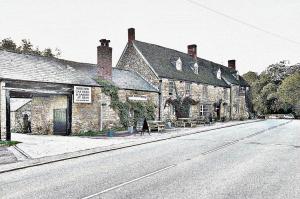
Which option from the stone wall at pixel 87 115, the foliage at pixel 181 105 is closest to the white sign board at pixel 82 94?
the stone wall at pixel 87 115

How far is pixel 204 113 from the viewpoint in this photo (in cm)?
4194

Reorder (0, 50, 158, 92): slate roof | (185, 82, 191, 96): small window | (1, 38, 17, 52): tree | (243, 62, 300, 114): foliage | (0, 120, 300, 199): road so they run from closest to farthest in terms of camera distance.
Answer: (0, 120, 300, 199): road → (0, 50, 158, 92): slate roof → (185, 82, 191, 96): small window → (1, 38, 17, 52): tree → (243, 62, 300, 114): foliage

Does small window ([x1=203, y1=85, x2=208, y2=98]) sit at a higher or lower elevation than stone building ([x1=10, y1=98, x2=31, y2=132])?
higher

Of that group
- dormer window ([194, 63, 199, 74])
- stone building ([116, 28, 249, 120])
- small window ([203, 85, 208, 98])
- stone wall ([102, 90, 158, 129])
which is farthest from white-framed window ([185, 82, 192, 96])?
stone wall ([102, 90, 158, 129])

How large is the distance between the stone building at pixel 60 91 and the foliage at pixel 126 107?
0.40 m

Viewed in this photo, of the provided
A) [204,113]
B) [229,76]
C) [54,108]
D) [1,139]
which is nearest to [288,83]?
[229,76]

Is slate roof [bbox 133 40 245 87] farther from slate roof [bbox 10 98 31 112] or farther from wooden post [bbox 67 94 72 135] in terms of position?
slate roof [bbox 10 98 31 112]

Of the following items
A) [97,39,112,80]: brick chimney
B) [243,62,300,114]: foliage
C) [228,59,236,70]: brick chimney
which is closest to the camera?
[97,39,112,80]: brick chimney

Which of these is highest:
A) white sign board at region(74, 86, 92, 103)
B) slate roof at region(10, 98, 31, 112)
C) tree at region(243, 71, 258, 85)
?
tree at region(243, 71, 258, 85)

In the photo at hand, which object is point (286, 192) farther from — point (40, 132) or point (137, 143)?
point (40, 132)

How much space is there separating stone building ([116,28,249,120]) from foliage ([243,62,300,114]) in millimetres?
12075

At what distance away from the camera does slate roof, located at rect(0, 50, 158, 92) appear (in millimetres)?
20672

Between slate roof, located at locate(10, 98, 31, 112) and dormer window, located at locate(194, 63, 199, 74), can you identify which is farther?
dormer window, located at locate(194, 63, 199, 74)

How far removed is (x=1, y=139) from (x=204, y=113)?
2908cm
